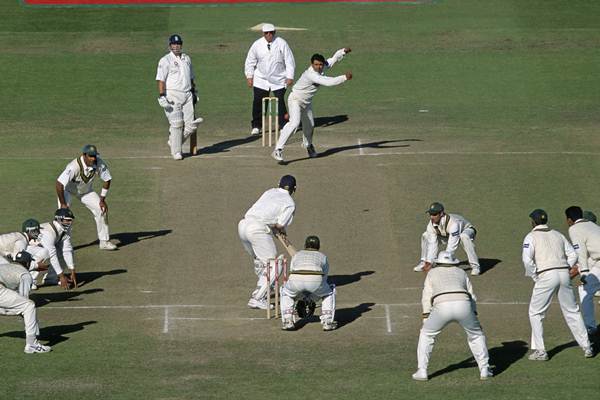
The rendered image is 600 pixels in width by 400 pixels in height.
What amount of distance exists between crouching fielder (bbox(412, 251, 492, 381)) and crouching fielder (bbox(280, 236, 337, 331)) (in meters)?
2.31

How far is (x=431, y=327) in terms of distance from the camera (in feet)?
64.0

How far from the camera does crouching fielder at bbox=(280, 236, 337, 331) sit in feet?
70.4

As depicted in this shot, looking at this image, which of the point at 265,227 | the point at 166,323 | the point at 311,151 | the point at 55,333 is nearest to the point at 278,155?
the point at 311,151

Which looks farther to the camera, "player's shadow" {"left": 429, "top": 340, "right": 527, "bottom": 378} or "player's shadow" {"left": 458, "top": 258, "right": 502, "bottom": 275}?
"player's shadow" {"left": 458, "top": 258, "right": 502, "bottom": 275}

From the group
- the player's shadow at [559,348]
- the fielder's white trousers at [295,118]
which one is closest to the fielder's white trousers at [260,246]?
the player's shadow at [559,348]

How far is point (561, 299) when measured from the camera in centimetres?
2052

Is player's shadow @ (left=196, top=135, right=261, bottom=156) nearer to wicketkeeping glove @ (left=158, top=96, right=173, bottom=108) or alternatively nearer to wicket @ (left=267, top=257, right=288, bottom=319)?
wicketkeeping glove @ (left=158, top=96, right=173, bottom=108)

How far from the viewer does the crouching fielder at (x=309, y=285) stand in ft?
70.4

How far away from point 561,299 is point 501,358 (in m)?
1.28

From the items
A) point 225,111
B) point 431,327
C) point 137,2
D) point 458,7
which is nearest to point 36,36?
point 137,2

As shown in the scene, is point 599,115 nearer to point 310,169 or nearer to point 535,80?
point 535,80

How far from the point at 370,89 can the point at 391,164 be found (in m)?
6.51

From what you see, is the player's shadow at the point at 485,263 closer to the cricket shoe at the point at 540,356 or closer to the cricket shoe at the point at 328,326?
the cricket shoe at the point at 328,326

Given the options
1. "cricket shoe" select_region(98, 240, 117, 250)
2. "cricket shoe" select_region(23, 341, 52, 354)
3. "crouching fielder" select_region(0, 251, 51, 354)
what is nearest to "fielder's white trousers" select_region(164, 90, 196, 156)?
"cricket shoe" select_region(98, 240, 117, 250)
